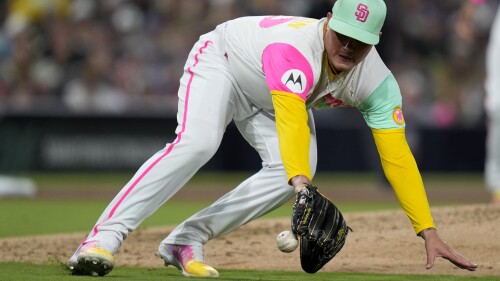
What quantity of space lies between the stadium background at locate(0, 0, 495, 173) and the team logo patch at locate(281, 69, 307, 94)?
9.70 meters

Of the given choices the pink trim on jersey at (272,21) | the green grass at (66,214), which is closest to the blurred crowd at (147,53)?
the green grass at (66,214)

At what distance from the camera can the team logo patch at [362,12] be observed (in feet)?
19.2

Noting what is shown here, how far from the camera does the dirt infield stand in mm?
7363

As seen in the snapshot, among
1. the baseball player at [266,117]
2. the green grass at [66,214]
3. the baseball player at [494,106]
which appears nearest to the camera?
the baseball player at [266,117]

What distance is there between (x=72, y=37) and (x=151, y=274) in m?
10.6

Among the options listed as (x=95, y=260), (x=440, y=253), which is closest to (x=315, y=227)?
(x=440, y=253)

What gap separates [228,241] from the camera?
8469mm

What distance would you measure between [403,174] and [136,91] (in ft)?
35.6

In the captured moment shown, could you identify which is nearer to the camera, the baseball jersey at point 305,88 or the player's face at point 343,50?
the baseball jersey at point 305,88

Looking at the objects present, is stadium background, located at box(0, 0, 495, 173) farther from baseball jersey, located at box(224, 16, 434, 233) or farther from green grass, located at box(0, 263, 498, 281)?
baseball jersey, located at box(224, 16, 434, 233)

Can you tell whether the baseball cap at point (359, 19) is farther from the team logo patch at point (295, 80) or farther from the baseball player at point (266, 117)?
the team logo patch at point (295, 80)

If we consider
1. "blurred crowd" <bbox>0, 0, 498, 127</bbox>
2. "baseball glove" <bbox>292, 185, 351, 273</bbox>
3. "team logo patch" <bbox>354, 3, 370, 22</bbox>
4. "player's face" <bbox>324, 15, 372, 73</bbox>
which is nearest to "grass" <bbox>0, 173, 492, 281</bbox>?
"baseball glove" <bbox>292, 185, 351, 273</bbox>

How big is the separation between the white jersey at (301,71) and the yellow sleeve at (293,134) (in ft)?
0.23

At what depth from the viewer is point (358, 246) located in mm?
7988
